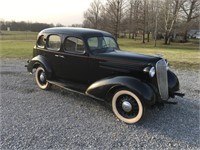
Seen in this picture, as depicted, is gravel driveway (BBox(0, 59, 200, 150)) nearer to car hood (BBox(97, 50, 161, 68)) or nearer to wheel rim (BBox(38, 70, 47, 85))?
wheel rim (BBox(38, 70, 47, 85))

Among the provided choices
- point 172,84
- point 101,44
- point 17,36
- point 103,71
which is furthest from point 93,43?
point 17,36

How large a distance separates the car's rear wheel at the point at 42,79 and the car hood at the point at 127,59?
82.8 inches

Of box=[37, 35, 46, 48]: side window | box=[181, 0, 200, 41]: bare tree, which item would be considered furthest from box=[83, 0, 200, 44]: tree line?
box=[37, 35, 46, 48]: side window

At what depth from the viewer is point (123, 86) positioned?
16.4ft

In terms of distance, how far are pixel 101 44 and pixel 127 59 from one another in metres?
1.19

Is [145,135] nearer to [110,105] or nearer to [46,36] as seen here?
[110,105]

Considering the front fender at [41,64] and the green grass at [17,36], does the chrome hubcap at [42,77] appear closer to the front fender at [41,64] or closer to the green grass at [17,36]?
the front fender at [41,64]

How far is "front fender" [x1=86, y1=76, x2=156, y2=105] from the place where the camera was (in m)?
4.77

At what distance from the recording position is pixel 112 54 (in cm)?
569

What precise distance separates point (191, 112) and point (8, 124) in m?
4.01

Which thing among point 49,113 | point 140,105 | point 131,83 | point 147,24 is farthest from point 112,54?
point 147,24

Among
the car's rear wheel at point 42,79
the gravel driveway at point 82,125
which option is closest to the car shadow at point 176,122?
the gravel driveway at point 82,125

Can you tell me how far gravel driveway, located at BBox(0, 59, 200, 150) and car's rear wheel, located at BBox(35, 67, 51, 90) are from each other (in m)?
0.29

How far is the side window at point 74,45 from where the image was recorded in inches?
239
